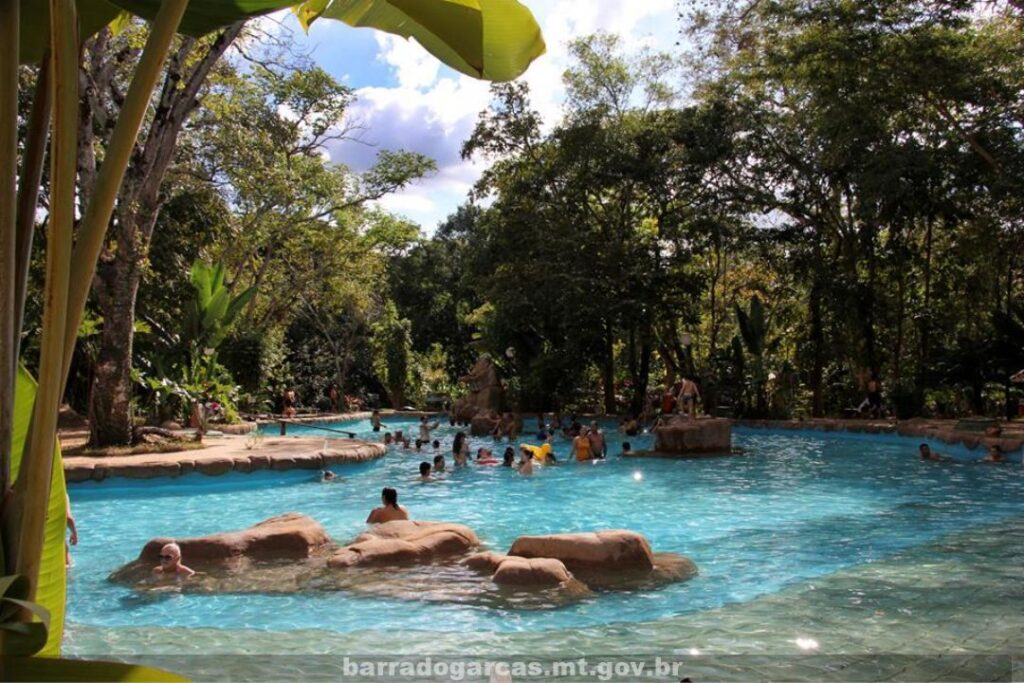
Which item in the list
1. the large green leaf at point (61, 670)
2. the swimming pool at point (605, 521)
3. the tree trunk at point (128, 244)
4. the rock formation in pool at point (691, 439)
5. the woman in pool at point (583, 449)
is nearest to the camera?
the large green leaf at point (61, 670)

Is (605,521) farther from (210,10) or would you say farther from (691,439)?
(210,10)

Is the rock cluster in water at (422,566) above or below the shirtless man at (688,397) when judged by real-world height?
below

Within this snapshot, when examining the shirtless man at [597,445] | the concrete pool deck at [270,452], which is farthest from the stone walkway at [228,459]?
the shirtless man at [597,445]

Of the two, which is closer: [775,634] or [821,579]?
[775,634]

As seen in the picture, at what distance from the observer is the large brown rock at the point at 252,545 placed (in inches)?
325

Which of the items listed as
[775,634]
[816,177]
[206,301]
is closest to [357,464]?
[206,301]

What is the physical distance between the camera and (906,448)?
18422mm

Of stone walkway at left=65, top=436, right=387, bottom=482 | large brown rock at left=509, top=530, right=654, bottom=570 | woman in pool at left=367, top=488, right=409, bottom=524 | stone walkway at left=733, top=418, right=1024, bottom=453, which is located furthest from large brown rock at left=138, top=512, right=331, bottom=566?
stone walkway at left=733, top=418, right=1024, bottom=453

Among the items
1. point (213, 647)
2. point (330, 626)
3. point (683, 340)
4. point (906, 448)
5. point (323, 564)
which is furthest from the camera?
point (683, 340)

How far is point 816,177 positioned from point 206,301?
663 inches

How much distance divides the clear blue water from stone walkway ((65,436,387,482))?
211 mm

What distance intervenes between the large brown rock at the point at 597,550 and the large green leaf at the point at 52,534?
6.12m

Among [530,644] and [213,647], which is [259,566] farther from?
[530,644]

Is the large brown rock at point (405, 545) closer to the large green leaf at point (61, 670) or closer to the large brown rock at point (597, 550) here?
the large brown rock at point (597, 550)
